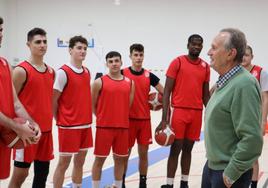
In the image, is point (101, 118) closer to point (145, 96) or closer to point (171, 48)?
point (145, 96)

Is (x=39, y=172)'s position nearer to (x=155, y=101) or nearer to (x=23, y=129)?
(x=23, y=129)

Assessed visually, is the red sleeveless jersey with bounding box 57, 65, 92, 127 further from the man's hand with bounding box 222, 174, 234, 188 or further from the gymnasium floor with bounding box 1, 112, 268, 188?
the man's hand with bounding box 222, 174, 234, 188

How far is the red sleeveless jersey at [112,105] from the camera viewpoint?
4371 millimetres

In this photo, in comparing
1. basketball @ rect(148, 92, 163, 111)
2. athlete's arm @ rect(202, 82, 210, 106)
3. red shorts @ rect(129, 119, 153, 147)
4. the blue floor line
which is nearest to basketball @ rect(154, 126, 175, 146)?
red shorts @ rect(129, 119, 153, 147)

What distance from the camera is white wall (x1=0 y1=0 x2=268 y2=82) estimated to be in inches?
520

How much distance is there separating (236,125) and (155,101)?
2.61m

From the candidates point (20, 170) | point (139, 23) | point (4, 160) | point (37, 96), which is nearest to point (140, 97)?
point (37, 96)

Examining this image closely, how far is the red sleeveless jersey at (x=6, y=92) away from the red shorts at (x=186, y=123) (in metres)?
2.30

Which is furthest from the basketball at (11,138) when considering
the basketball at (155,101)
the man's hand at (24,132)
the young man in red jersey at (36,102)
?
the basketball at (155,101)

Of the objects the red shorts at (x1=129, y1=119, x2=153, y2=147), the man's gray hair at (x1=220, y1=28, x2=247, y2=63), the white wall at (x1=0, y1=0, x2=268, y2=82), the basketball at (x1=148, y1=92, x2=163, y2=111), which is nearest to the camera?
the man's gray hair at (x1=220, y1=28, x2=247, y2=63)

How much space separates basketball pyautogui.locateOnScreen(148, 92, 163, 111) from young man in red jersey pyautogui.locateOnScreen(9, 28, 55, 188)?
1.47 meters

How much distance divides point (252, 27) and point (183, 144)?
9.53 m

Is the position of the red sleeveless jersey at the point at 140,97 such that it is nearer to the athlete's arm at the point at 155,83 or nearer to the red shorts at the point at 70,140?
the athlete's arm at the point at 155,83

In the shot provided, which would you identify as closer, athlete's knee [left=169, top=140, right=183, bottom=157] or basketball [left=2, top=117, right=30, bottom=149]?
basketball [left=2, top=117, right=30, bottom=149]
